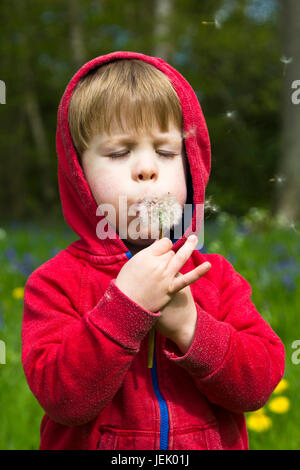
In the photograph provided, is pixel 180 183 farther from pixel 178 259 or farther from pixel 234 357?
pixel 234 357

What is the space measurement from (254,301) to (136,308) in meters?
2.39

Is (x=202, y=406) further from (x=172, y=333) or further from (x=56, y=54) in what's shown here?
(x=56, y=54)

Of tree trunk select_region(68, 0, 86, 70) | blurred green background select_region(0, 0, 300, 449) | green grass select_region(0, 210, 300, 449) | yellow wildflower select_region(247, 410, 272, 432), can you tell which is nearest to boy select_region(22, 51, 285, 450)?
blurred green background select_region(0, 0, 300, 449)

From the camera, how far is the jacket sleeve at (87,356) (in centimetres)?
141

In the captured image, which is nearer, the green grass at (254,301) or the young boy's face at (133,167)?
the young boy's face at (133,167)

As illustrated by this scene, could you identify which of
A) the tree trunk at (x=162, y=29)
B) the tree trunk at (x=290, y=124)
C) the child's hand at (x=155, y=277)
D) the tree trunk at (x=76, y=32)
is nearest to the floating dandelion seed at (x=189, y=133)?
the child's hand at (x=155, y=277)

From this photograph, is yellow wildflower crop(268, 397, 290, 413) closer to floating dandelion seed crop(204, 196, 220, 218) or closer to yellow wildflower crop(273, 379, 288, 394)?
yellow wildflower crop(273, 379, 288, 394)

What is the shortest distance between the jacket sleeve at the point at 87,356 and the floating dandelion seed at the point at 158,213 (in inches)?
3.5

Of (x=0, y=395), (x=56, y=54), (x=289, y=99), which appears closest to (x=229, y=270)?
(x=0, y=395)

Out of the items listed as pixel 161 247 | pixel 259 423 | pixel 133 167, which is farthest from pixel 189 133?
pixel 259 423

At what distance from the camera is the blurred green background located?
2.67 meters

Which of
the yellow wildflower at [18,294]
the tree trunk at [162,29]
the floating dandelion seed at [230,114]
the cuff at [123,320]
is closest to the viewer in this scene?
the cuff at [123,320]

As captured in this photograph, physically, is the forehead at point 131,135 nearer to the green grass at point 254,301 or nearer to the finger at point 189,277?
the finger at point 189,277

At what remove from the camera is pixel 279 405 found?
8.71 feet
